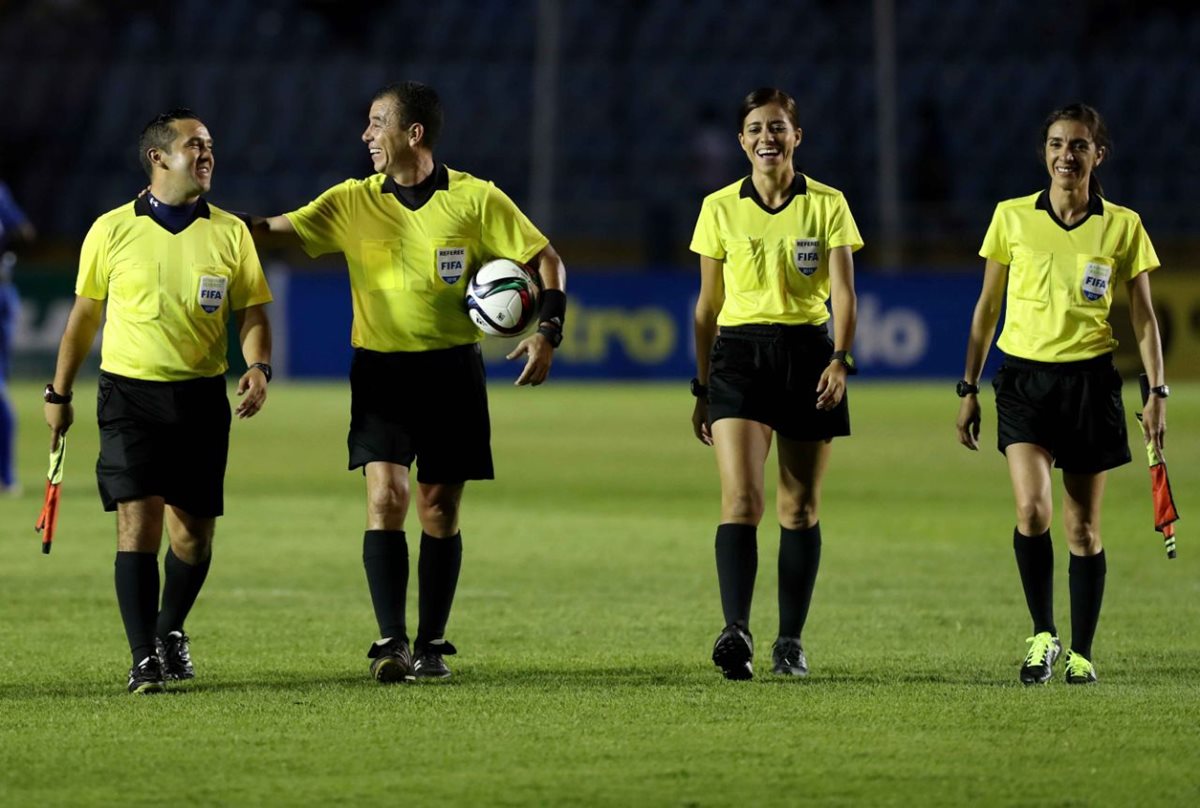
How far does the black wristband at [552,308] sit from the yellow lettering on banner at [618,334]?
67.6 feet

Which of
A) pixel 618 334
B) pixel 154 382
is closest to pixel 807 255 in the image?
pixel 154 382

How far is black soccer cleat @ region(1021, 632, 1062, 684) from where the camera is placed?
7.12m

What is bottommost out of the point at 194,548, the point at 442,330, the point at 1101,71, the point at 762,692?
the point at 762,692

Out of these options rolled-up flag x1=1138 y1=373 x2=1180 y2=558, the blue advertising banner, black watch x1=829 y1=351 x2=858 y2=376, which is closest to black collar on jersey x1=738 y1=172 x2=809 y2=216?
black watch x1=829 y1=351 x2=858 y2=376

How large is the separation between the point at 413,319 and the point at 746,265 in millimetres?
1173

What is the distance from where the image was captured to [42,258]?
29.2m

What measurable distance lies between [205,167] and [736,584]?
2.30m

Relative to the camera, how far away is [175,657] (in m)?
7.25

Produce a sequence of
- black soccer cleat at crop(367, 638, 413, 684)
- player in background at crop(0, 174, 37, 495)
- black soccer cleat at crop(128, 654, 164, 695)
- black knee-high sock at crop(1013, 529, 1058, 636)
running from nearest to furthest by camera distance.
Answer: black soccer cleat at crop(128, 654, 164, 695) < black soccer cleat at crop(367, 638, 413, 684) < black knee-high sock at crop(1013, 529, 1058, 636) < player in background at crop(0, 174, 37, 495)

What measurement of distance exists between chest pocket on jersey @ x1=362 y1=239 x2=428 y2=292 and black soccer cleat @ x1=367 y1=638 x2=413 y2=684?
1208 mm

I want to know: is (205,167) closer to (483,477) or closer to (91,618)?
(483,477)

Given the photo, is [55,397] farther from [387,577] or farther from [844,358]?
[844,358]

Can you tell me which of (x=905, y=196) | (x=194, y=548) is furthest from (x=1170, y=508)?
(x=905, y=196)

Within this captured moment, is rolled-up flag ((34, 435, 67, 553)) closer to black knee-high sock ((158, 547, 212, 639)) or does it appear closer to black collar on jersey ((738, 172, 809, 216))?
Result: black knee-high sock ((158, 547, 212, 639))
